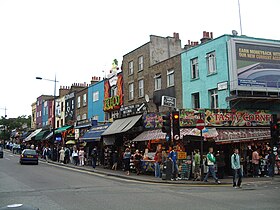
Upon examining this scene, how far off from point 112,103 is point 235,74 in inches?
610

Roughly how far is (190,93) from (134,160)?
6.76 metres

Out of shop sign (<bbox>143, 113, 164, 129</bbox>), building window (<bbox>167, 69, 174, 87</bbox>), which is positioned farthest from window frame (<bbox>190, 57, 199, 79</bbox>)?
shop sign (<bbox>143, 113, 164, 129</bbox>)

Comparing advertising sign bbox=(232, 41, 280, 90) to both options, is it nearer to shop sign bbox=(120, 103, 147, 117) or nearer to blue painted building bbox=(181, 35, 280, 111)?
blue painted building bbox=(181, 35, 280, 111)

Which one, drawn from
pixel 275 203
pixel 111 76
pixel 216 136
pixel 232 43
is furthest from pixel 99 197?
pixel 111 76

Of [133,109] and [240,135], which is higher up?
[133,109]

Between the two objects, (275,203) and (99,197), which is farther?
(99,197)

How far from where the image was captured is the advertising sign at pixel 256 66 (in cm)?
2188

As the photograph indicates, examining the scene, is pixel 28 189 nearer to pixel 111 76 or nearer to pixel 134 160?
pixel 134 160

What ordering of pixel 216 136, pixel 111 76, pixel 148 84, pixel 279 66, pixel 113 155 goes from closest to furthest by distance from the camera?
pixel 216 136
pixel 279 66
pixel 113 155
pixel 148 84
pixel 111 76

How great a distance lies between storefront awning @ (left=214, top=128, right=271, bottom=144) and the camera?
20.2 metres

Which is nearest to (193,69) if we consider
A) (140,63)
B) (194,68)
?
(194,68)

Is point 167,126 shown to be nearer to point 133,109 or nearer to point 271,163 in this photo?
point 271,163

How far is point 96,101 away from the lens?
124 ft

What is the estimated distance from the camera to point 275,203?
10367mm
